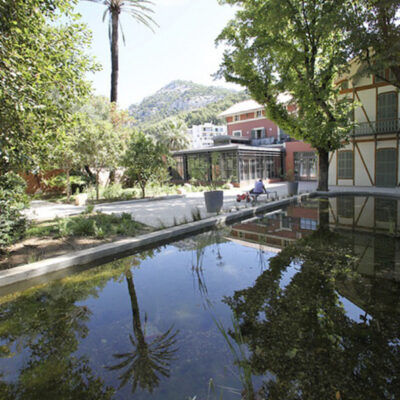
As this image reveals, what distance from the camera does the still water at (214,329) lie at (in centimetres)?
202

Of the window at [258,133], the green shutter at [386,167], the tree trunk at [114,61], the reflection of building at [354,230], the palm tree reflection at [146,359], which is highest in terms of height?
the tree trunk at [114,61]

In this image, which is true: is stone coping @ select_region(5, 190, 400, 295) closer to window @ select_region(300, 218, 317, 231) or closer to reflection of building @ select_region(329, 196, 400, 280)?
window @ select_region(300, 218, 317, 231)

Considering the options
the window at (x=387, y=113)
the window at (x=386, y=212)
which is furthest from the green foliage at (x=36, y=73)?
the window at (x=387, y=113)

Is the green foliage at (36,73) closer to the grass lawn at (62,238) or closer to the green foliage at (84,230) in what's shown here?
the grass lawn at (62,238)

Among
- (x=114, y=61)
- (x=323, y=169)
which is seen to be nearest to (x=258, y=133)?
(x=323, y=169)

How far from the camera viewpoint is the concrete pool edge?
4.12 meters

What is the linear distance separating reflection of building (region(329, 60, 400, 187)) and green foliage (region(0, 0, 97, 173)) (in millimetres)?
15951

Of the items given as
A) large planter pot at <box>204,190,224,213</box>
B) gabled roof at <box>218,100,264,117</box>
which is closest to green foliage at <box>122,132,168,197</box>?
large planter pot at <box>204,190,224,213</box>

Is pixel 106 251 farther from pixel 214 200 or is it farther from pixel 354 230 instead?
pixel 354 230

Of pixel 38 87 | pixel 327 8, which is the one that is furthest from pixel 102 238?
pixel 327 8

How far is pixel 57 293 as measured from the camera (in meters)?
3.72

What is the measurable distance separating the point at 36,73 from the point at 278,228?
604cm

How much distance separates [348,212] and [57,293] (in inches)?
348

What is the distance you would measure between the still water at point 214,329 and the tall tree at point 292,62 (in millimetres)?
9047
